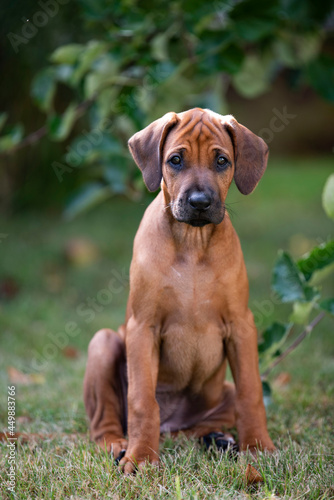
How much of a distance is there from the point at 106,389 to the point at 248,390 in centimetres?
77

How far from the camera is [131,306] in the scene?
304 cm

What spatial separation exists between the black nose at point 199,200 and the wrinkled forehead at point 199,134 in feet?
0.79

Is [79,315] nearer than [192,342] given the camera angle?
No

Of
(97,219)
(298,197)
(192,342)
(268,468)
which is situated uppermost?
(192,342)

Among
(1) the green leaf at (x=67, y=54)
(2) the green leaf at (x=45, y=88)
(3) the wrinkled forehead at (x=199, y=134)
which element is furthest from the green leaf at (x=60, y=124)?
(3) the wrinkled forehead at (x=199, y=134)

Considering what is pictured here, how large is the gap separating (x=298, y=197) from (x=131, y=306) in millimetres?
7303

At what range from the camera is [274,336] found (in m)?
3.55

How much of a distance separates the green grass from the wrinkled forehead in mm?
1417

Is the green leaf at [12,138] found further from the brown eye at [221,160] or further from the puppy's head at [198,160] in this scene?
the brown eye at [221,160]

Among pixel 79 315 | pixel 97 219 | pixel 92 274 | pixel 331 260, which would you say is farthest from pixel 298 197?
pixel 331 260

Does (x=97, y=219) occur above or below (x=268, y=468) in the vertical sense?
below

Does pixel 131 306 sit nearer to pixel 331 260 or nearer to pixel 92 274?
pixel 331 260

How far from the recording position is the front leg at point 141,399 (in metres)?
2.85

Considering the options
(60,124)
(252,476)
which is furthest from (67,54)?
(252,476)
